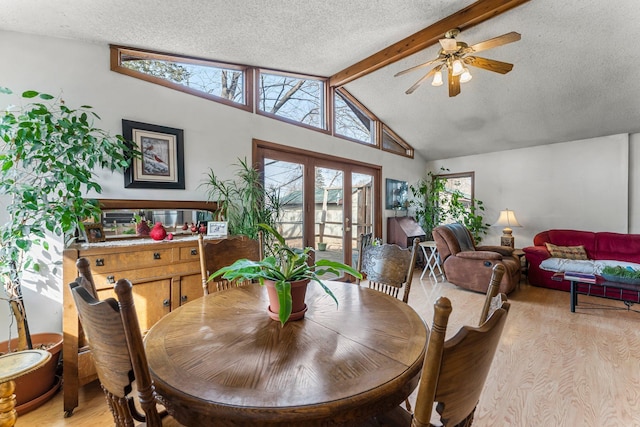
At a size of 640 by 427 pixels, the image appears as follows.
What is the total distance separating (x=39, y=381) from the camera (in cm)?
180

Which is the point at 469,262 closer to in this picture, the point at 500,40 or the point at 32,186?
the point at 500,40

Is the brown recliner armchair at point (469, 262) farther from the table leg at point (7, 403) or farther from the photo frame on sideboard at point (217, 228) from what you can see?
the table leg at point (7, 403)

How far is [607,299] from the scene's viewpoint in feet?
12.4

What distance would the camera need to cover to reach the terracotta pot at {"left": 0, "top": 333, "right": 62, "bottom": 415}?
1.72 metres

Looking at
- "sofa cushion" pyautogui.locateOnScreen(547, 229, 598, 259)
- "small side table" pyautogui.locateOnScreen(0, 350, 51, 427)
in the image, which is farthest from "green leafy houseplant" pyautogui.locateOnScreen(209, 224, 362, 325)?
"sofa cushion" pyautogui.locateOnScreen(547, 229, 598, 259)

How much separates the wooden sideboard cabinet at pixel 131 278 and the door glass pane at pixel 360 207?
2878 millimetres

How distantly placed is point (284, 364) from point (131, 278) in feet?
5.35

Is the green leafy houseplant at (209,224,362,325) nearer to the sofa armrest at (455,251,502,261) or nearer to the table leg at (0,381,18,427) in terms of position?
the table leg at (0,381,18,427)

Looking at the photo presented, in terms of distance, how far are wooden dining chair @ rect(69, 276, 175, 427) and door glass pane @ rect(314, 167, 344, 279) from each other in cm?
334

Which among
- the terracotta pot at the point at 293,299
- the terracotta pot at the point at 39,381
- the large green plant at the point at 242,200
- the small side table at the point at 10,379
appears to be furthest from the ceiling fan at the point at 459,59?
the terracotta pot at the point at 39,381

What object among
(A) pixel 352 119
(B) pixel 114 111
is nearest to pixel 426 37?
(A) pixel 352 119

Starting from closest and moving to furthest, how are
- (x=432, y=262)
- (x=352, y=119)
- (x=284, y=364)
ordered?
1. (x=284, y=364)
2. (x=352, y=119)
3. (x=432, y=262)

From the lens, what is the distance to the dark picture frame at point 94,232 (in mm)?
2100

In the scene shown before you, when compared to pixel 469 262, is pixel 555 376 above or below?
below
